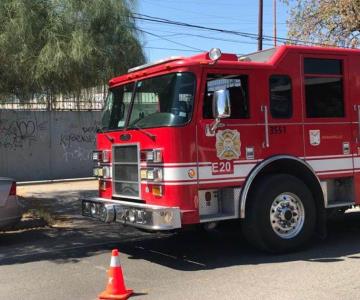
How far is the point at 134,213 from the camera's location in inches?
301

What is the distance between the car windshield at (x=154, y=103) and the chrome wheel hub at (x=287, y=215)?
1811 mm

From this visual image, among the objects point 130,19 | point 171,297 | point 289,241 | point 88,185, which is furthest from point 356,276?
point 88,185

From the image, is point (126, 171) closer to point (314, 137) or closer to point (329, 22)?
point (314, 137)

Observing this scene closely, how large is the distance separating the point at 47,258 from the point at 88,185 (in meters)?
10.9

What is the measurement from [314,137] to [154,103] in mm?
2378

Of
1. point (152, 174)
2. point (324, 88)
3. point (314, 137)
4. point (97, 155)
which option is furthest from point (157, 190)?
point (324, 88)

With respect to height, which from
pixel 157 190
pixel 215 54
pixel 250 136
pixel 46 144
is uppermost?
pixel 215 54

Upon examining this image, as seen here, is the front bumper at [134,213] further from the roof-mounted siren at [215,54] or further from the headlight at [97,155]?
the roof-mounted siren at [215,54]

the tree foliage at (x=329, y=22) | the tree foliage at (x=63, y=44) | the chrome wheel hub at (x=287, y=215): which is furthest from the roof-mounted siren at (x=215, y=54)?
the tree foliage at (x=329, y=22)

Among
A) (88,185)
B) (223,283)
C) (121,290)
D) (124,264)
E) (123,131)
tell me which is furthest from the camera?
(88,185)

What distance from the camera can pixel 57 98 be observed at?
1242cm

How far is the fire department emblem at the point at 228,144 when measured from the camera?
7.65 meters

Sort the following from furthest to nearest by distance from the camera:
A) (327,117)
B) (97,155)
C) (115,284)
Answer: (97,155) < (327,117) < (115,284)

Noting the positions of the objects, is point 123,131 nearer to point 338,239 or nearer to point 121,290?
point 121,290
